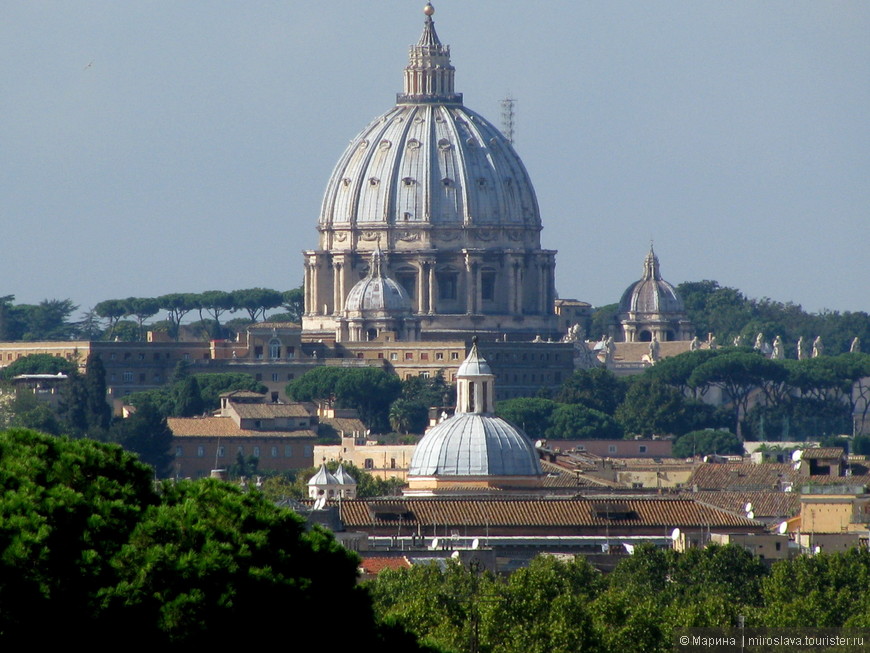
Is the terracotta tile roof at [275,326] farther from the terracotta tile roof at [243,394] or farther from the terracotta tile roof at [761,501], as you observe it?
the terracotta tile roof at [761,501]

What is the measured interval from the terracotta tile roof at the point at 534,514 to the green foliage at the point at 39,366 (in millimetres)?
71661

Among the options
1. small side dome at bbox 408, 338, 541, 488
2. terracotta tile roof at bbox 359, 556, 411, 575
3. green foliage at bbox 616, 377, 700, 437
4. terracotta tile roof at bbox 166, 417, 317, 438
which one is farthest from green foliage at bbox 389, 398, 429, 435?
terracotta tile roof at bbox 359, 556, 411, 575

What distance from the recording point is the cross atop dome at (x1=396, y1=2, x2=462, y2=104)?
17225 centimetres

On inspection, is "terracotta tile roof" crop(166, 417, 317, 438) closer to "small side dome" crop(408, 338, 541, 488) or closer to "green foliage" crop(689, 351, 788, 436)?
"green foliage" crop(689, 351, 788, 436)

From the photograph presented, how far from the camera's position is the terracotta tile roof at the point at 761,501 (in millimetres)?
75125

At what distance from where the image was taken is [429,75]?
172500mm

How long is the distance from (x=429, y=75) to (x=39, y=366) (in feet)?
116

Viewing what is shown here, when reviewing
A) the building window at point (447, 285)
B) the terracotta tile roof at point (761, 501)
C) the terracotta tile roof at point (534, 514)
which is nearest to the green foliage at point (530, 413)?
the building window at point (447, 285)

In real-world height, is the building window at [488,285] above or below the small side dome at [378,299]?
above

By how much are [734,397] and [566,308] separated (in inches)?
2142

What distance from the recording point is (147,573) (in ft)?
94.4

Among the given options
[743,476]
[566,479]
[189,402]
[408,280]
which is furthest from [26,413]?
[408,280]

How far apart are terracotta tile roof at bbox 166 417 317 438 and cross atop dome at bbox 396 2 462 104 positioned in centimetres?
5379

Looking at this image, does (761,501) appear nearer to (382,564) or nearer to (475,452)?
(475,452)
